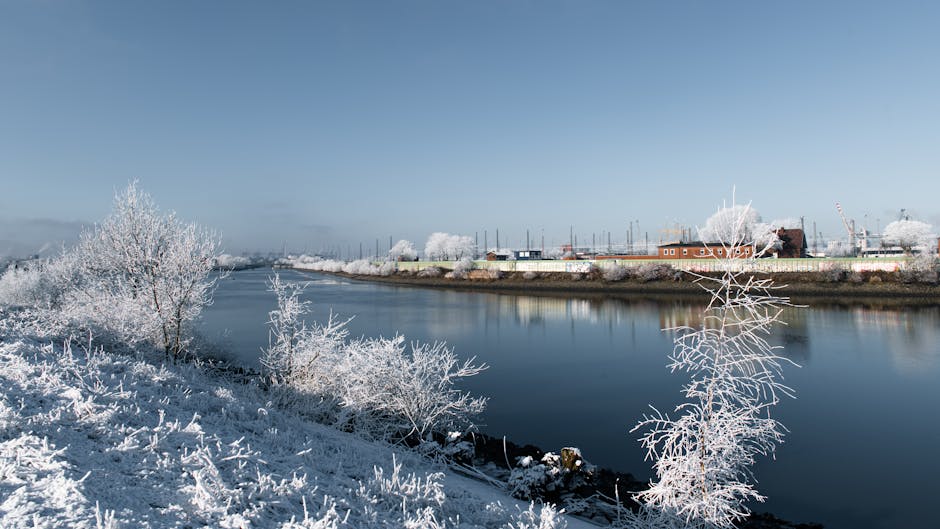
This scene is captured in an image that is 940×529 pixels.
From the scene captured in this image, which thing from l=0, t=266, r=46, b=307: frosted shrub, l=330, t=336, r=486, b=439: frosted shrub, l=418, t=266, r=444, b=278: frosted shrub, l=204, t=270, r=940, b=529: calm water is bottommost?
l=204, t=270, r=940, b=529: calm water

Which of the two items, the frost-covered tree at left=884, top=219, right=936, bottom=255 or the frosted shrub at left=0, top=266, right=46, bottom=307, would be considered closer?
the frosted shrub at left=0, top=266, right=46, bottom=307

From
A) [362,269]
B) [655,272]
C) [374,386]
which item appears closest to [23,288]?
[374,386]

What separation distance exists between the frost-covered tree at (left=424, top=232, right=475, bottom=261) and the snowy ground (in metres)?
100

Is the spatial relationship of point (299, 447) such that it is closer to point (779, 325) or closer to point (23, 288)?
point (23, 288)

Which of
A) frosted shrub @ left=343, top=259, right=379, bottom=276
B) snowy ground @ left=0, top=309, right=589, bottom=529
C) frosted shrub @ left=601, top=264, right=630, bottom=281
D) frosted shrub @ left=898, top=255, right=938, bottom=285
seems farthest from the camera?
frosted shrub @ left=343, top=259, right=379, bottom=276

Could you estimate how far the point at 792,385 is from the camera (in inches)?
699

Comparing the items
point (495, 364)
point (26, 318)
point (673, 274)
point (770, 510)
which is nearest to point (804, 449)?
point (770, 510)

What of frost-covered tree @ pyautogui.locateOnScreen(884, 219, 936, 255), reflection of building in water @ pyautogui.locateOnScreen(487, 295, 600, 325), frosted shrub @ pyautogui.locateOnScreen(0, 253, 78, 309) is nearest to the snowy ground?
frosted shrub @ pyautogui.locateOnScreen(0, 253, 78, 309)

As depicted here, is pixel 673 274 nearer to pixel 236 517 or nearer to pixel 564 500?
pixel 564 500

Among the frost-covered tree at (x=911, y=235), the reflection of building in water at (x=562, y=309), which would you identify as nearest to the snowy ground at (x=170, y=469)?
the reflection of building in water at (x=562, y=309)

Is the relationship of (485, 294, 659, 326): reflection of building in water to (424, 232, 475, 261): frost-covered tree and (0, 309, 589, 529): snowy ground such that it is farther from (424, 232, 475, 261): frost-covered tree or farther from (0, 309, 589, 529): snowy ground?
(424, 232, 475, 261): frost-covered tree

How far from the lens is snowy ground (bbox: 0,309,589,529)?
A: 13.2 ft

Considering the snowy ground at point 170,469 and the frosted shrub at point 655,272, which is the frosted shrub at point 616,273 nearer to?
the frosted shrub at point 655,272

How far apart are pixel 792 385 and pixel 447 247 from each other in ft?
306
